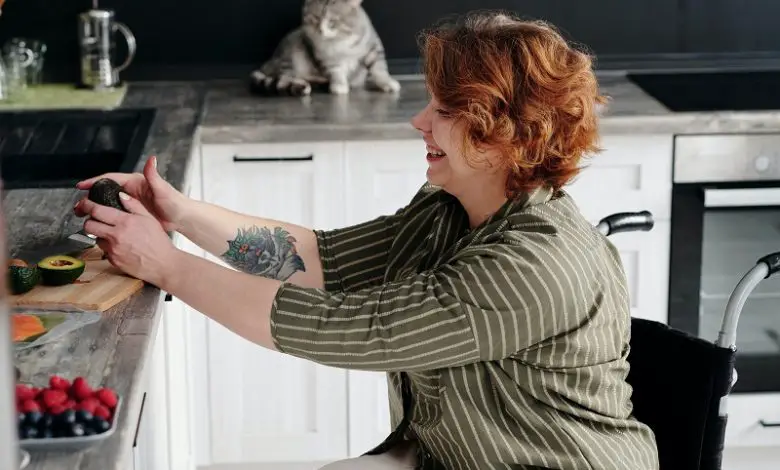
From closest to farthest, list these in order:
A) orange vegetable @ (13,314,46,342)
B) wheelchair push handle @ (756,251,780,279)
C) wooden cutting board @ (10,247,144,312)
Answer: orange vegetable @ (13,314,46,342), wooden cutting board @ (10,247,144,312), wheelchair push handle @ (756,251,780,279)

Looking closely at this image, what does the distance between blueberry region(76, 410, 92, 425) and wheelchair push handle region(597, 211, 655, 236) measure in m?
1.13

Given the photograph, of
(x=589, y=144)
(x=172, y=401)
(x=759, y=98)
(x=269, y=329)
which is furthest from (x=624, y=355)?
(x=759, y=98)

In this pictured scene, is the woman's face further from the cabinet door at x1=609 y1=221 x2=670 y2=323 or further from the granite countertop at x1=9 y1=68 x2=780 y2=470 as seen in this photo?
the cabinet door at x1=609 y1=221 x2=670 y2=323

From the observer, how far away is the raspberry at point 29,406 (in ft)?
3.82

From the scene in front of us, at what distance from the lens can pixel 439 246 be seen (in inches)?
69.7

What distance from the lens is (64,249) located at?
1790 mm

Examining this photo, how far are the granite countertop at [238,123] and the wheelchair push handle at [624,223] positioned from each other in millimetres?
799

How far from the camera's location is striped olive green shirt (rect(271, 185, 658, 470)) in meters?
1.49

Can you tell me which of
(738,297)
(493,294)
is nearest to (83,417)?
(493,294)

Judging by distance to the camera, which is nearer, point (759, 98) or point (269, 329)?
point (269, 329)

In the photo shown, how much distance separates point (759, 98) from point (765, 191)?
1.01 ft

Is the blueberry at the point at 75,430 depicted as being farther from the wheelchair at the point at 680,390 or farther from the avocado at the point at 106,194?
the wheelchair at the point at 680,390

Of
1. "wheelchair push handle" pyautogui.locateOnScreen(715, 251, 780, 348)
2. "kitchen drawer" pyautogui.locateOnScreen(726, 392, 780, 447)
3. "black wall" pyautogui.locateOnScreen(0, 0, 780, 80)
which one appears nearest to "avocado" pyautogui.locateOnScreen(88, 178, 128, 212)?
"wheelchair push handle" pyautogui.locateOnScreen(715, 251, 780, 348)

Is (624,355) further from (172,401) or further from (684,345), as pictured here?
(172,401)
